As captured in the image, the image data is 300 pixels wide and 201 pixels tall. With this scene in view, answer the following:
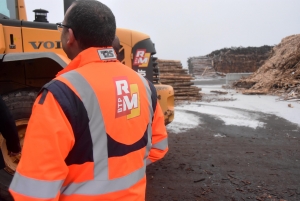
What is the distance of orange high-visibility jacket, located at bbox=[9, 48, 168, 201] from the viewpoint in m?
1.22

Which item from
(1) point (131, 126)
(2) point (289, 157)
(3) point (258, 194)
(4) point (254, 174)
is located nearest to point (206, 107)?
(2) point (289, 157)

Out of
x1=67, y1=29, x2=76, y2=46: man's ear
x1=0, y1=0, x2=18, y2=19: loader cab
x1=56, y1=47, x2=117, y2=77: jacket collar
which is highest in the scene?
x1=0, y1=0, x2=18, y2=19: loader cab

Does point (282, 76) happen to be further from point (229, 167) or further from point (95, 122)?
point (95, 122)

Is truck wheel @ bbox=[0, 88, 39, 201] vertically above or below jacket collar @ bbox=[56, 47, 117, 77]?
below

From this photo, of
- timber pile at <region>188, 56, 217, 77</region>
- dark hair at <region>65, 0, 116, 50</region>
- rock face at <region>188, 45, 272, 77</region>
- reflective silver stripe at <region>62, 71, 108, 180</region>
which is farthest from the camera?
rock face at <region>188, 45, 272, 77</region>

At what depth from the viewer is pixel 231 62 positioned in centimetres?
3038

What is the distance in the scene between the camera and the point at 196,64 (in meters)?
30.2

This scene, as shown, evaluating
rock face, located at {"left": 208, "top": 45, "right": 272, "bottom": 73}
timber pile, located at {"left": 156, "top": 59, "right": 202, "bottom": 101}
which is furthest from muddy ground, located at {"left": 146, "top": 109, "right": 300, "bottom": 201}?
rock face, located at {"left": 208, "top": 45, "right": 272, "bottom": 73}

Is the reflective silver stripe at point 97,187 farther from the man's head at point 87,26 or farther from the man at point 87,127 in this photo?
the man's head at point 87,26

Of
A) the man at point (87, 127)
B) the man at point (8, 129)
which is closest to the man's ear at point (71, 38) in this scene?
the man at point (87, 127)

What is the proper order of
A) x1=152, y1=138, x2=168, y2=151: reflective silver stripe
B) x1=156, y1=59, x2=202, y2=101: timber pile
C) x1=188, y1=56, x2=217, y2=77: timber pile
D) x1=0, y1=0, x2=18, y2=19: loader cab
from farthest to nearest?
x1=188, y1=56, x2=217, y2=77: timber pile < x1=156, y1=59, x2=202, y2=101: timber pile < x1=0, y1=0, x2=18, y2=19: loader cab < x1=152, y1=138, x2=168, y2=151: reflective silver stripe

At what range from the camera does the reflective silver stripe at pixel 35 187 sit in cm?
121

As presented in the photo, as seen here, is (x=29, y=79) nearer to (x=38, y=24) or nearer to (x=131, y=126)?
(x=38, y=24)

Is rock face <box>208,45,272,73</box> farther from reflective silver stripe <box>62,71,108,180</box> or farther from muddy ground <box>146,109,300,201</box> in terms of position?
reflective silver stripe <box>62,71,108,180</box>
